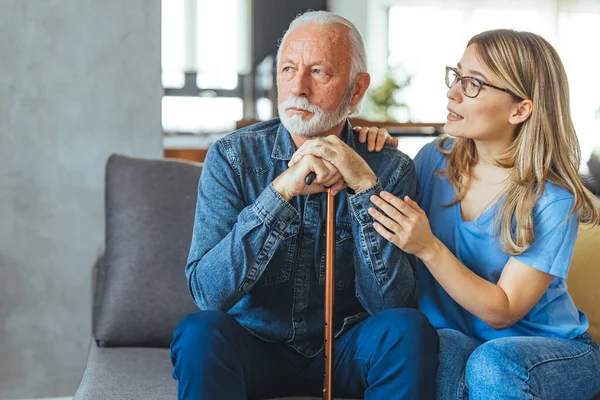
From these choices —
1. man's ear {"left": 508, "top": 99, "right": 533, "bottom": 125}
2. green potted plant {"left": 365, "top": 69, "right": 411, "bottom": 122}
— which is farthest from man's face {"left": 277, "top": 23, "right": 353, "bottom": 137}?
green potted plant {"left": 365, "top": 69, "right": 411, "bottom": 122}

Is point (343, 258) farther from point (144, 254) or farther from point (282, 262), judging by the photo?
point (144, 254)

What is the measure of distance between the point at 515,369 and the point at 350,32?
2.75ft

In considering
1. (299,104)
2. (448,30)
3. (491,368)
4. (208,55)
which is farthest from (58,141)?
(208,55)

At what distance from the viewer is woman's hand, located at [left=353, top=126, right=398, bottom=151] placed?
186 centimetres

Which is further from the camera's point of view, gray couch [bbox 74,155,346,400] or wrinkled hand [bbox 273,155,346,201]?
gray couch [bbox 74,155,346,400]

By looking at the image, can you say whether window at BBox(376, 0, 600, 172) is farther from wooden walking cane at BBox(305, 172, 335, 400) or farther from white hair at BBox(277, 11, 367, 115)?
wooden walking cane at BBox(305, 172, 335, 400)

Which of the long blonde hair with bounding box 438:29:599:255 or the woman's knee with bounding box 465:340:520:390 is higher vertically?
the long blonde hair with bounding box 438:29:599:255

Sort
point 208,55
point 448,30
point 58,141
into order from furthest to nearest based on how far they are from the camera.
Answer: point 208,55
point 448,30
point 58,141

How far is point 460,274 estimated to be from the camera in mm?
1619

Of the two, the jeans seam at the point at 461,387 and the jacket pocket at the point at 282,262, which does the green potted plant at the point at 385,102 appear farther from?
the jeans seam at the point at 461,387

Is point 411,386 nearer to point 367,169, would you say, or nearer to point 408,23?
point 367,169

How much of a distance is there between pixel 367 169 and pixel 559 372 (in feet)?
1.91

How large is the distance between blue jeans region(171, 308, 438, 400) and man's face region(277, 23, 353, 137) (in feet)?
1.55

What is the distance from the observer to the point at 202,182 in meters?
1.76
